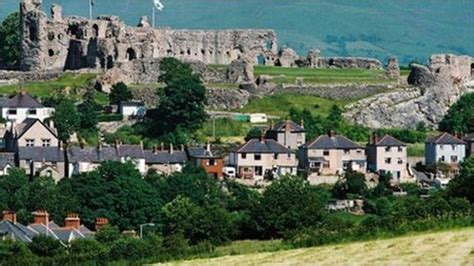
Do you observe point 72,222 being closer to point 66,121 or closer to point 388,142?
point 66,121

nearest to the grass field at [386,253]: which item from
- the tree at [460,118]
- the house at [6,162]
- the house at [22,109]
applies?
the house at [6,162]

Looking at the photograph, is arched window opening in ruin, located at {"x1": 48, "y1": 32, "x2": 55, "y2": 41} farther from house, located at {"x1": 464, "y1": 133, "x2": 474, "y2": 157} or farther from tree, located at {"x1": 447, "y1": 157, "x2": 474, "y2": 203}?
tree, located at {"x1": 447, "y1": 157, "x2": 474, "y2": 203}

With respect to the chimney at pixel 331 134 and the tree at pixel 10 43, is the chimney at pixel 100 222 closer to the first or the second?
the chimney at pixel 331 134

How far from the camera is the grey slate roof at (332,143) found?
249ft

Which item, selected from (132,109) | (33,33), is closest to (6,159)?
(132,109)

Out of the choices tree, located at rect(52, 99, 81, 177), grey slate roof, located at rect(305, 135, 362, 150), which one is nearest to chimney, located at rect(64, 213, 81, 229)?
tree, located at rect(52, 99, 81, 177)

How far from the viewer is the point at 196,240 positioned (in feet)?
178

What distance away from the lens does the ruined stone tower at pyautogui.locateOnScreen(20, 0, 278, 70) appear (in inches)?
3317

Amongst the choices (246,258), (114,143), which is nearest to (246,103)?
(114,143)

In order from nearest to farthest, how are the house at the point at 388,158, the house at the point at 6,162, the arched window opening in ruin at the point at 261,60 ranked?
the house at the point at 6,162
the house at the point at 388,158
the arched window opening in ruin at the point at 261,60

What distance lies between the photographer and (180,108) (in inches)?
3017

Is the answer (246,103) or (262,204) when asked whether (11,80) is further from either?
(262,204)

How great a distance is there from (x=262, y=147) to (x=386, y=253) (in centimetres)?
3673

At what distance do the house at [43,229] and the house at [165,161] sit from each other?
11.3m
